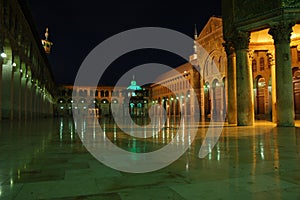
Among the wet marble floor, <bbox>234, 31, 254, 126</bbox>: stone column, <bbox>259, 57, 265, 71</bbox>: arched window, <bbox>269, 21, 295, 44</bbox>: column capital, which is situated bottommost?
the wet marble floor

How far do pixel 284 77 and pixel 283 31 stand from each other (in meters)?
2.66

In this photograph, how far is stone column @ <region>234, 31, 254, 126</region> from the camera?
16.0 meters

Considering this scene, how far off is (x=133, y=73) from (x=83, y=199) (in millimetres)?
99026

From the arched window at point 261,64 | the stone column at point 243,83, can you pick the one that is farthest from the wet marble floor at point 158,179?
the arched window at point 261,64

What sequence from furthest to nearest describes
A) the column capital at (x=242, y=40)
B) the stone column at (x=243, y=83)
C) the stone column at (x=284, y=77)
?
the column capital at (x=242, y=40), the stone column at (x=243, y=83), the stone column at (x=284, y=77)

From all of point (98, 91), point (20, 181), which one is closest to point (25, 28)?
point (20, 181)

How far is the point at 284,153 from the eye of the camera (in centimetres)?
555

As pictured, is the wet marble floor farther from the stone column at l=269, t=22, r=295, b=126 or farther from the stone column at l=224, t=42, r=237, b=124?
the stone column at l=224, t=42, r=237, b=124

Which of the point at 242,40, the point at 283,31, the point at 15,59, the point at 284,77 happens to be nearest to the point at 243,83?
the point at 284,77

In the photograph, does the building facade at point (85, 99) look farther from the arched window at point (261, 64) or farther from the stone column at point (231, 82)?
the stone column at point (231, 82)

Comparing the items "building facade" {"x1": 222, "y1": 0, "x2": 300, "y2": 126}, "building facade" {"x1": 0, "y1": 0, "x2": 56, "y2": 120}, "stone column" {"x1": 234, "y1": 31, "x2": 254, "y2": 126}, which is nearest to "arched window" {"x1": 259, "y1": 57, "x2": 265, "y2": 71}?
"building facade" {"x1": 222, "y1": 0, "x2": 300, "y2": 126}

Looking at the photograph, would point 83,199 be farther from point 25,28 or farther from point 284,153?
point 25,28

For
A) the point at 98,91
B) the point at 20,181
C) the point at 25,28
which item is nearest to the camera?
the point at 20,181

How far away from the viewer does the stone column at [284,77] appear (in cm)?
1427
